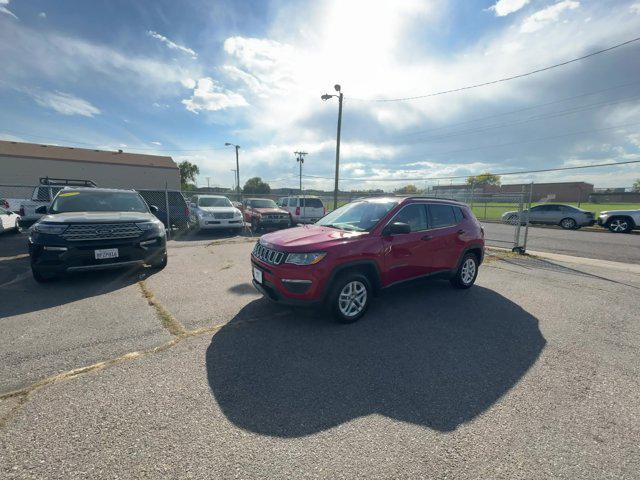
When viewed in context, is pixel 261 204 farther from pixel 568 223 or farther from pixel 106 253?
pixel 568 223

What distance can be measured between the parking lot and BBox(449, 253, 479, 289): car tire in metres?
0.63

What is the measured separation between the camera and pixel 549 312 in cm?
428

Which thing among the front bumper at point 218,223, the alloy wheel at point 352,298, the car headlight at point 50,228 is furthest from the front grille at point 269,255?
the front bumper at point 218,223

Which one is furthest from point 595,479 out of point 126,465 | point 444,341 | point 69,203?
point 69,203

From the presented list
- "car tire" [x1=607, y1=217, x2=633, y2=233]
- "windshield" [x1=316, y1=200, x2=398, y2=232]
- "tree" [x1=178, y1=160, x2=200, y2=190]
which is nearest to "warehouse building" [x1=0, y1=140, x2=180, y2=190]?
"tree" [x1=178, y1=160, x2=200, y2=190]

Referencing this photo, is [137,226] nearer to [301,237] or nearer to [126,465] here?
[301,237]

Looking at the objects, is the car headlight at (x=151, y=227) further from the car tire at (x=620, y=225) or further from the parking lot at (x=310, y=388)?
the car tire at (x=620, y=225)

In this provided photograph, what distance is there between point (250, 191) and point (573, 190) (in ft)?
240

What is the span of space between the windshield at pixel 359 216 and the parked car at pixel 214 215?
7.81 metres

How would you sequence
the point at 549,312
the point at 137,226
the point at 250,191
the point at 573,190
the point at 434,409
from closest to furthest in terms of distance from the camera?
the point at 434,409 → the point at 549,312 → the point at 137,226 → the point at 573,190 → the point at 250,191

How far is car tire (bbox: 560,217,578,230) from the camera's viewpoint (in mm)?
16542

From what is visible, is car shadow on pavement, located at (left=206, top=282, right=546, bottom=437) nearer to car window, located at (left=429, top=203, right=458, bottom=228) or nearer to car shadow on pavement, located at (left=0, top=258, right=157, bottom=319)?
car window, located at (left=429, top=203, right=458, bottom=228)

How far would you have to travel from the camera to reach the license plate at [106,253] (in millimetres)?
4770

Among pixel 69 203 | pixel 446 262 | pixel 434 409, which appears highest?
pixel 69 203
